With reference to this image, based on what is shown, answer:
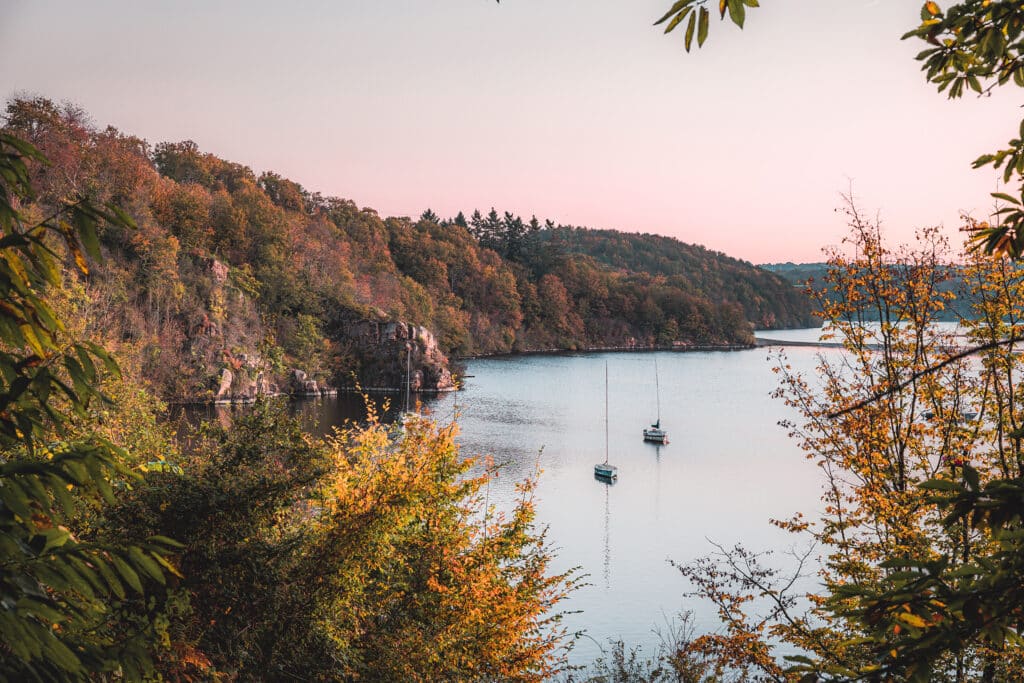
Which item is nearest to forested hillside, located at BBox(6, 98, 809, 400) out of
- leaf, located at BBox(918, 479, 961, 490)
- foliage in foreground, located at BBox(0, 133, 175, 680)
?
foliage in foreground, located at BBox(0, 133, 175, 680)

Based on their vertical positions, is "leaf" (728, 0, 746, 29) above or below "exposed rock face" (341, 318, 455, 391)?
above

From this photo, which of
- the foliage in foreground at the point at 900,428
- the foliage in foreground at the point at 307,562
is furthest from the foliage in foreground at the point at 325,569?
the foliage in foreground at the point at 900,428

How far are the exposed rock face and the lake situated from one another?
3.76 meters

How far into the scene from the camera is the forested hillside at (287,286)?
5141cm

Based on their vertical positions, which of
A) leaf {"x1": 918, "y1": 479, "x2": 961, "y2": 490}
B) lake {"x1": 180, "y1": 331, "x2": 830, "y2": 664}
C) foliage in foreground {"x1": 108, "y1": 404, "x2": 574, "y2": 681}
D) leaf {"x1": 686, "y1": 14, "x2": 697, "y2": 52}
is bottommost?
lake {"x1": 180, "y1": 331, "x2": 830, "y2": 664}

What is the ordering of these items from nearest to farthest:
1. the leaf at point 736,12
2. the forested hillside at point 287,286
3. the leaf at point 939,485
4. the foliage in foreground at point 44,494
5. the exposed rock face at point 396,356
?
1. the foliage in foreground at point 44,494
2. the leaf at point 939,485
3. the leaf at point 736,12
4. the forested hillside at point 287,286
5. the exposed rock face at point 396,356

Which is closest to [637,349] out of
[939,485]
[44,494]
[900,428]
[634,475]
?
[634,475]

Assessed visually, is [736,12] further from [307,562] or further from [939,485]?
[307,562]

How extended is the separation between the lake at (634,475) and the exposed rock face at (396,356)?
376cm

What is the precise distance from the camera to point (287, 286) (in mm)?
69688

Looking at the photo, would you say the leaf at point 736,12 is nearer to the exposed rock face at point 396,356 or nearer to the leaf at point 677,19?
the leaf at point 677,19

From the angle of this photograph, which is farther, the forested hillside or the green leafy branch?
the forested hillside

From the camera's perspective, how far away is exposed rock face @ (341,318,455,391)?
67.6 metres

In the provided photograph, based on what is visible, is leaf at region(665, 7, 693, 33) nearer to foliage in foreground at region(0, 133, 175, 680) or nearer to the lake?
foliage in foreground at region(0, 133, 175, 680)
